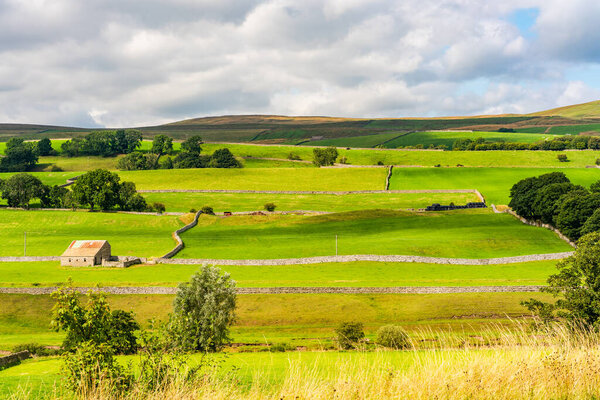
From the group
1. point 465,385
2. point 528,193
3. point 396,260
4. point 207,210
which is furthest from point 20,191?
point 465,385

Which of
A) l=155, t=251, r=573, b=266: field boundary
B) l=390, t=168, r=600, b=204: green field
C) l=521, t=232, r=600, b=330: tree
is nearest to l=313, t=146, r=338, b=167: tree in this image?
l=390, t=168, r=600, b=204: green field

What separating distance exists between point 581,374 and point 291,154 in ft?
608

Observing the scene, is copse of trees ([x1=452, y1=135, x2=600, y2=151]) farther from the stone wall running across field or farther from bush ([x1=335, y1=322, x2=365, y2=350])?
bush ([x1=335, y1=322, x2=365, y2=350])

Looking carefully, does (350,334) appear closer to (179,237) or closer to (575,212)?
(179,237)

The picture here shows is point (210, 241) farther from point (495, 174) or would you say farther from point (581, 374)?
point (495, 174)

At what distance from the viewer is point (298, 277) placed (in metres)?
65.7

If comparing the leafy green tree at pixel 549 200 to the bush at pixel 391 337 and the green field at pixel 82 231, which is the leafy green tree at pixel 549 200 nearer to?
the bush at pixel 391 337

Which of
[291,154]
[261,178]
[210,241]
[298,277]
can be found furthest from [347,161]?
[298,277]

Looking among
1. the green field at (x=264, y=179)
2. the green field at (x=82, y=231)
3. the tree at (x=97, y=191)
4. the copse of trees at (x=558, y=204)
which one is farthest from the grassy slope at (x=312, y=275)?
the green field at (x=264, y=179)

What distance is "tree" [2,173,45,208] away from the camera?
11688cm

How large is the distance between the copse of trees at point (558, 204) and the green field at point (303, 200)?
1673 centimetres

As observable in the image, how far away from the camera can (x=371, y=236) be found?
292ft

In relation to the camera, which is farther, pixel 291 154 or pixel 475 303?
pixel 291 154

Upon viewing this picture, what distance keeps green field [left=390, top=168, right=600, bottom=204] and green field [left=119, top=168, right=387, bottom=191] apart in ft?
20.9
